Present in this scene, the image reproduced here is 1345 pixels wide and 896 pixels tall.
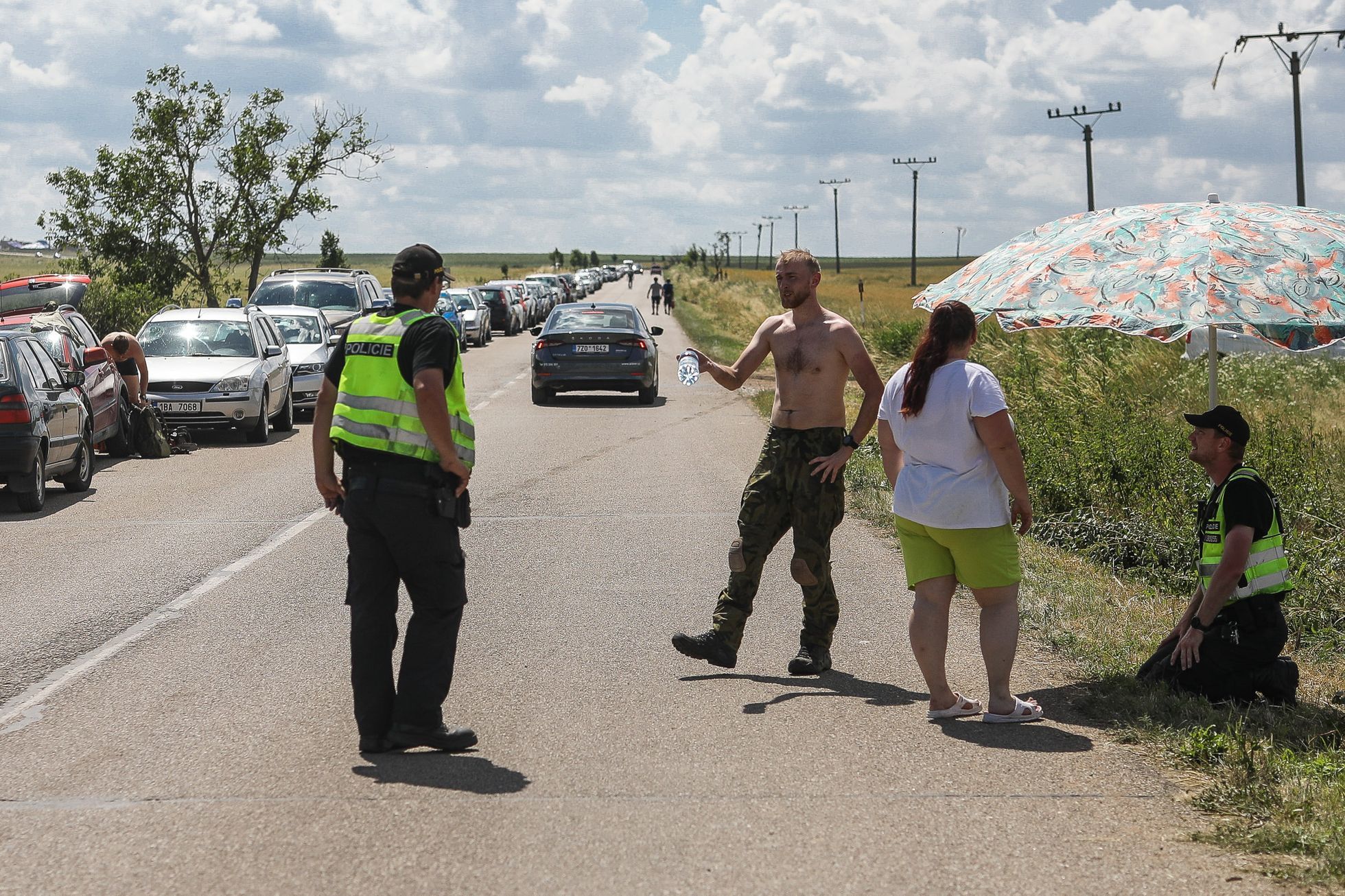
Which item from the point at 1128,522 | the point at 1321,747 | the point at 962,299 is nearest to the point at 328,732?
the point at 962,299

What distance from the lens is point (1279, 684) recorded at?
627 centimetres

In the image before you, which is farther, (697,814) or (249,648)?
(249,648)

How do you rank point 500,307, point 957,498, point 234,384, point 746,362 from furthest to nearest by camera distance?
point 500,307, point 234,384, point 746,362, point 957,498

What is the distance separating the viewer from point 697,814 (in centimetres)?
488

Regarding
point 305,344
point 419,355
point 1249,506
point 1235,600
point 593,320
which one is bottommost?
point 1235,600

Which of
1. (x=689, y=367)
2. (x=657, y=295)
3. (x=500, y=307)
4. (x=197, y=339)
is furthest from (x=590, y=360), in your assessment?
(x=657, y=295)

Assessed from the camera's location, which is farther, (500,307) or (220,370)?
(500,307)

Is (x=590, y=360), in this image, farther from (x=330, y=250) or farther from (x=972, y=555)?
(x=330, y=250)

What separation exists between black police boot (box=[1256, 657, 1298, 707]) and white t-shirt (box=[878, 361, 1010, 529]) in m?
1.36

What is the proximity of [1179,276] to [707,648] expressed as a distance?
2597 mm

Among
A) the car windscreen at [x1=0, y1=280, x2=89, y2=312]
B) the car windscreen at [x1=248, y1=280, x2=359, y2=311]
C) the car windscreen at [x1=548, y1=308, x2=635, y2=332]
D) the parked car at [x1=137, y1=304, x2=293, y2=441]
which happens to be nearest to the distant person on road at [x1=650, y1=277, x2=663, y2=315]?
the car windscreen at [x1=0, y1=280, x2=89, y2=312]

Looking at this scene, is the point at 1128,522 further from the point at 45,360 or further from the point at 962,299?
the point at 45,360

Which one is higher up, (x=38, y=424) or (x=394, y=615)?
(x=38, y=424)

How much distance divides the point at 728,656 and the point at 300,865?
2846 mm
